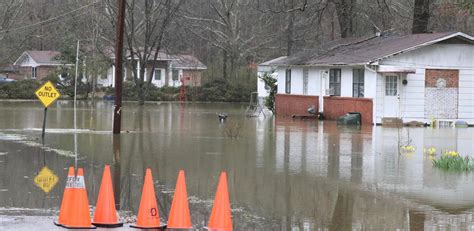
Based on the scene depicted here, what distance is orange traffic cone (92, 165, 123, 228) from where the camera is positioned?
10.8 m

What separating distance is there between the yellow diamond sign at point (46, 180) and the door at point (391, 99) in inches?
840

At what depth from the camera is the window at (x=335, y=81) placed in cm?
3994

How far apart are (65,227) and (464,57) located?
95.1 feet

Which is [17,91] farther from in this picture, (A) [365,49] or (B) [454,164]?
(B) [454,164]

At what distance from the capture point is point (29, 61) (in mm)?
86062

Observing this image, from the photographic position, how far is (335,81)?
4034 centimetres

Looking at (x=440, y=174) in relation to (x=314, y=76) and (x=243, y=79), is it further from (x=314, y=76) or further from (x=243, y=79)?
(x=243, y=79)

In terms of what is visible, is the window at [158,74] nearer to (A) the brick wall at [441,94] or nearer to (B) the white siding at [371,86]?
(B) the white siding at [371,86]

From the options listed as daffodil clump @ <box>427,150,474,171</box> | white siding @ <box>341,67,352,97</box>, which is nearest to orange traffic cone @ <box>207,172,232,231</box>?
daffodil clump @ <box>427,150,474,171</box>

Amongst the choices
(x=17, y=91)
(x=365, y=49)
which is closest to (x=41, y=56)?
(x=17, y=91)

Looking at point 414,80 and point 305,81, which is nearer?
point 414,80

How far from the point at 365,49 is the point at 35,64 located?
51610 millimetres

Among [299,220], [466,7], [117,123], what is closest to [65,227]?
[299,220]

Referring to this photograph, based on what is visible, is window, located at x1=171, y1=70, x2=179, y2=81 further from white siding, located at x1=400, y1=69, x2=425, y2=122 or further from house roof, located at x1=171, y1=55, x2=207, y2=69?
white siding, located at x1=400, y1=69, x2=425, y2=122
